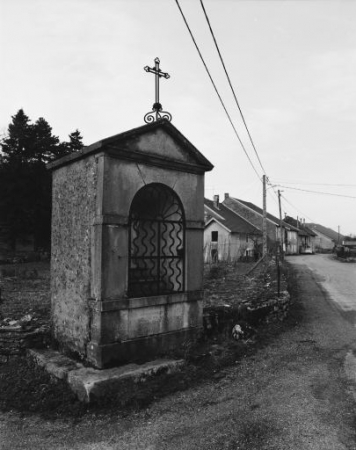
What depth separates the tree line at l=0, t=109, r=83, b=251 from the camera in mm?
22734

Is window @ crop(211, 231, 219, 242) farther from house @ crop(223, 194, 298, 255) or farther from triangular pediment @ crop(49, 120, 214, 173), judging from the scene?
triangular pediment @ crop(49, 120, 214, 173)

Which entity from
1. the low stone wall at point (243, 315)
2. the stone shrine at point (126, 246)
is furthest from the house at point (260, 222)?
the stone shrine at point (126, 246)

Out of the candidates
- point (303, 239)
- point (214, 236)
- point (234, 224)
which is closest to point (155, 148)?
point (214, 236)

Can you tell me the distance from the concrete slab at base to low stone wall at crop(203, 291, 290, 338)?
3.98ft

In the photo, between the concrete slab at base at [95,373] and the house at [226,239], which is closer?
the concrete slab at base at [95,373]

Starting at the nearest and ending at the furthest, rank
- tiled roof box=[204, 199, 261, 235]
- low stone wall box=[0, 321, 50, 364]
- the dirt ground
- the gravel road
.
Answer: the gravel road, the dirt ground, low stone wall box=[0, 321, 50, 364], tiled roof box=[204, 199, 261, 235]

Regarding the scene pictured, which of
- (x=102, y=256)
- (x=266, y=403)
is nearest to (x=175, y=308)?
(x=102, y=256)

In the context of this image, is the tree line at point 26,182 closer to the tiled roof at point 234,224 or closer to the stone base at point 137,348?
the tiled roof at point 234,224

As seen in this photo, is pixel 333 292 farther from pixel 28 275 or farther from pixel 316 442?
pixel 28 275

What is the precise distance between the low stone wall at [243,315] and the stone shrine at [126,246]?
1.57 feet

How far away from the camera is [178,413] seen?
11.4 ft

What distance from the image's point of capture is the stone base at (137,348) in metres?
4.10

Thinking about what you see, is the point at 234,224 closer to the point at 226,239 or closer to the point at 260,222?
the point at 226,239

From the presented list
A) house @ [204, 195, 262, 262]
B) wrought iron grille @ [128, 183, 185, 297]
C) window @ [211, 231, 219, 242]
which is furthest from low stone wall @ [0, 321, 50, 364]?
window @ [211, 231, 219, 242]
